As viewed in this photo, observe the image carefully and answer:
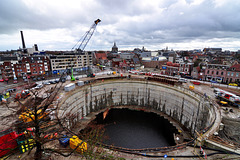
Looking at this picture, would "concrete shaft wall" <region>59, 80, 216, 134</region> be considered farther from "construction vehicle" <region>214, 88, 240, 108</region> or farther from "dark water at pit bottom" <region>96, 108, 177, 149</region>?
"dark water at pit bottom" <region>96, 108, 177, 149</region>

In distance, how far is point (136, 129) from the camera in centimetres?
4394

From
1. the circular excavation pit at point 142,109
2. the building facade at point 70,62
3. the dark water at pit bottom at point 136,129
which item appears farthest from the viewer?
the building facade at point 70,62

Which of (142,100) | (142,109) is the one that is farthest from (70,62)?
(142,109)

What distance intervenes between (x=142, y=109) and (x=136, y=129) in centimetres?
1516

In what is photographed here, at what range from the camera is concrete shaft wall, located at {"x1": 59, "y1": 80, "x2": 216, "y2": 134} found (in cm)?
4000

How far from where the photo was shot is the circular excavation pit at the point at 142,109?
1473 inches

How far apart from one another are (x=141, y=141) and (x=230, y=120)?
23419mm

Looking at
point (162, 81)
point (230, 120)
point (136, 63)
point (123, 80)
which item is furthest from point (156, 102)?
point (136, 63)

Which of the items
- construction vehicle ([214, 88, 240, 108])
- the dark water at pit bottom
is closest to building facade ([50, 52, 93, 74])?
the dark water at pit bottom

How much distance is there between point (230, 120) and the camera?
28391 millimetres

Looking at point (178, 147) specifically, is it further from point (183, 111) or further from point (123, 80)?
point (123, 80)

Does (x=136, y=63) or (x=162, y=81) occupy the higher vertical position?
(x=136, y=63)

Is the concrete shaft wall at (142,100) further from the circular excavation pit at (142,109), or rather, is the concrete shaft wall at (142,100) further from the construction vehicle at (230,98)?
the construction vehicle at (230,98)

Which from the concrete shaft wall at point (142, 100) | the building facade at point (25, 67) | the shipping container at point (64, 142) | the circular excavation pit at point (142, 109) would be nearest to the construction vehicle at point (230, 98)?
the circular excavation pit at point (142, 109)
